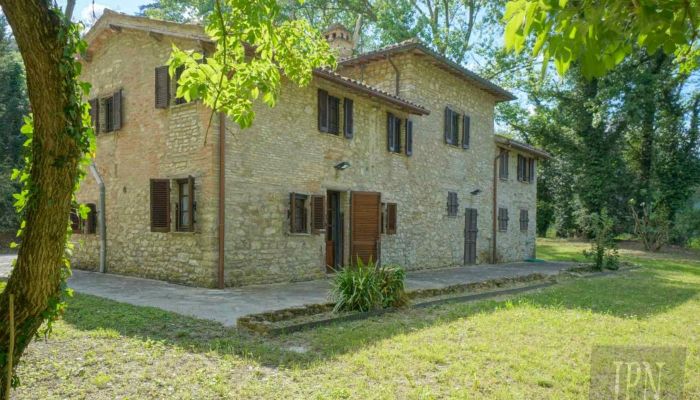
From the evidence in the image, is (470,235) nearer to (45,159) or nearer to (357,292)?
(357,292)

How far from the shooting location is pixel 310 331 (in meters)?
6.29

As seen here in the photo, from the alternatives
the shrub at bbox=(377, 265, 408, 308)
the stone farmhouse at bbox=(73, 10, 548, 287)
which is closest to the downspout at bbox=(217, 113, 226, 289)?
the stone farmhouse at bbox=(73, 10, 548, 287)

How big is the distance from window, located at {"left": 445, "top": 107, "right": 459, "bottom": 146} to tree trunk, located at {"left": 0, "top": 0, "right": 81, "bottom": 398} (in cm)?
1396

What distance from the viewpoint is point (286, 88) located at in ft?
36.0

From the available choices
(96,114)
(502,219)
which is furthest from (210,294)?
(502,219)

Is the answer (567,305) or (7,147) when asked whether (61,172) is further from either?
(7,147)

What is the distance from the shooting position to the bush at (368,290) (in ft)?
24.7

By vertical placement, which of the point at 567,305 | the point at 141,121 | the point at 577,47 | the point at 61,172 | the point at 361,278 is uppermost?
the point at 141,121

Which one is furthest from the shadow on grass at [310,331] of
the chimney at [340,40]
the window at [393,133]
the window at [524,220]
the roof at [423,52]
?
the chimney at [340,40]

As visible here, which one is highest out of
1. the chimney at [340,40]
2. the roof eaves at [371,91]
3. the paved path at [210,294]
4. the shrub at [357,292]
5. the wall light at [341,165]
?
the chimney at [340,40]

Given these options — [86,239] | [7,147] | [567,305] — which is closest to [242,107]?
[567,305]

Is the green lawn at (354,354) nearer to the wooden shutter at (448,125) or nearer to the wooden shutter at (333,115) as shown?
the wooden shutter at (333,115)

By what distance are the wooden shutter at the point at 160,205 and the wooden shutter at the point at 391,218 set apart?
5.58 metres

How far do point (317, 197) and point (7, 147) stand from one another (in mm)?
19464
